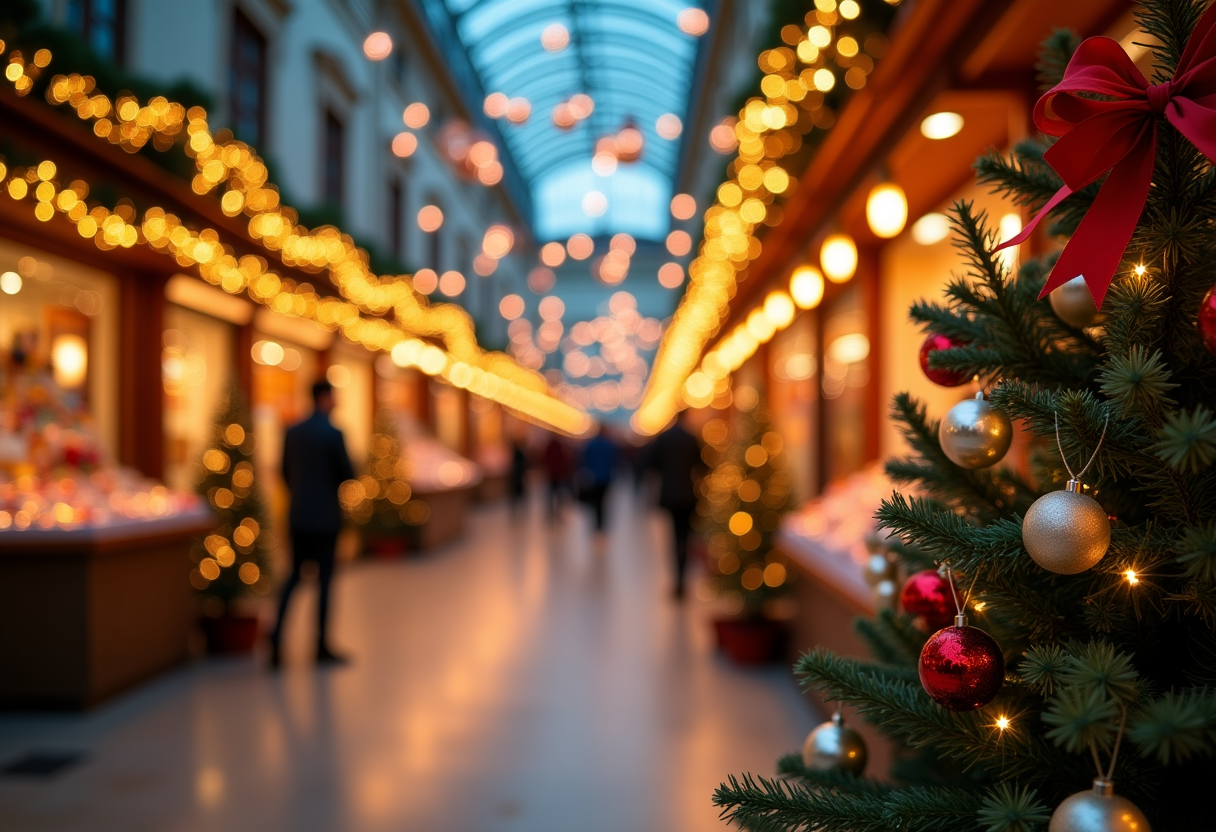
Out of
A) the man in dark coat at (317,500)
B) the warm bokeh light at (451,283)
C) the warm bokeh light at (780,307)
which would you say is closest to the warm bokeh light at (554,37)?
the warm bokeh light at (780,307)

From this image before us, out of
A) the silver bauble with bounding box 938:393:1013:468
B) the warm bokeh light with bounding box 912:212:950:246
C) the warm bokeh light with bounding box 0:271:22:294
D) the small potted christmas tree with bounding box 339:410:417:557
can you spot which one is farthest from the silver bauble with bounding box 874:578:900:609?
the small potted christmas tree with bounding box 339:410:417:557

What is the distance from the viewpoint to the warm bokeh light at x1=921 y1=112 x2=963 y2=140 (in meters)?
4.27

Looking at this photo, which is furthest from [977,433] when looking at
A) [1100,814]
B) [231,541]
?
[231,541]

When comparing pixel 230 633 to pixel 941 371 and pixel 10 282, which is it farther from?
pixel 941 371

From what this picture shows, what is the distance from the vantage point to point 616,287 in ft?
135

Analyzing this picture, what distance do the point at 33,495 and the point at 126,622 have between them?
0.87 meters

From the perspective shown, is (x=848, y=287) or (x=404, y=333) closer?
(x=848, y=287)

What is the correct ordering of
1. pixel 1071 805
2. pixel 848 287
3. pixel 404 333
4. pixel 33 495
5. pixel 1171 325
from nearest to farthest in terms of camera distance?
1. pixel 1071 805
2. pixel 1171 325
3. pixel 33 495
4. pixel 848 287
5. pixel 404 333

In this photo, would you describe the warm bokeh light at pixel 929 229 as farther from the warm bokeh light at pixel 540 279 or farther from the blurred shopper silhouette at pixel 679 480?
the warm bokeh light at pixel 540 279

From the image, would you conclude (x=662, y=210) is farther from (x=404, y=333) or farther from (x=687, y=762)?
(x=687, y=762)

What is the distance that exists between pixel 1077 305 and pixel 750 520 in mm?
4855

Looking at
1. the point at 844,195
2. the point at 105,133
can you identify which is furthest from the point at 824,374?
the point at 105,133

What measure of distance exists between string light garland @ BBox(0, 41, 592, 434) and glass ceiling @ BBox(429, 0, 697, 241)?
10.2 ft

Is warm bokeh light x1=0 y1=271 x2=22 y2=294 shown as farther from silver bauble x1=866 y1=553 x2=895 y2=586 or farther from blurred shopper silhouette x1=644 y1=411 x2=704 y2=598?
silver bauble x1=866 y1=553 x2=895 y2=586
